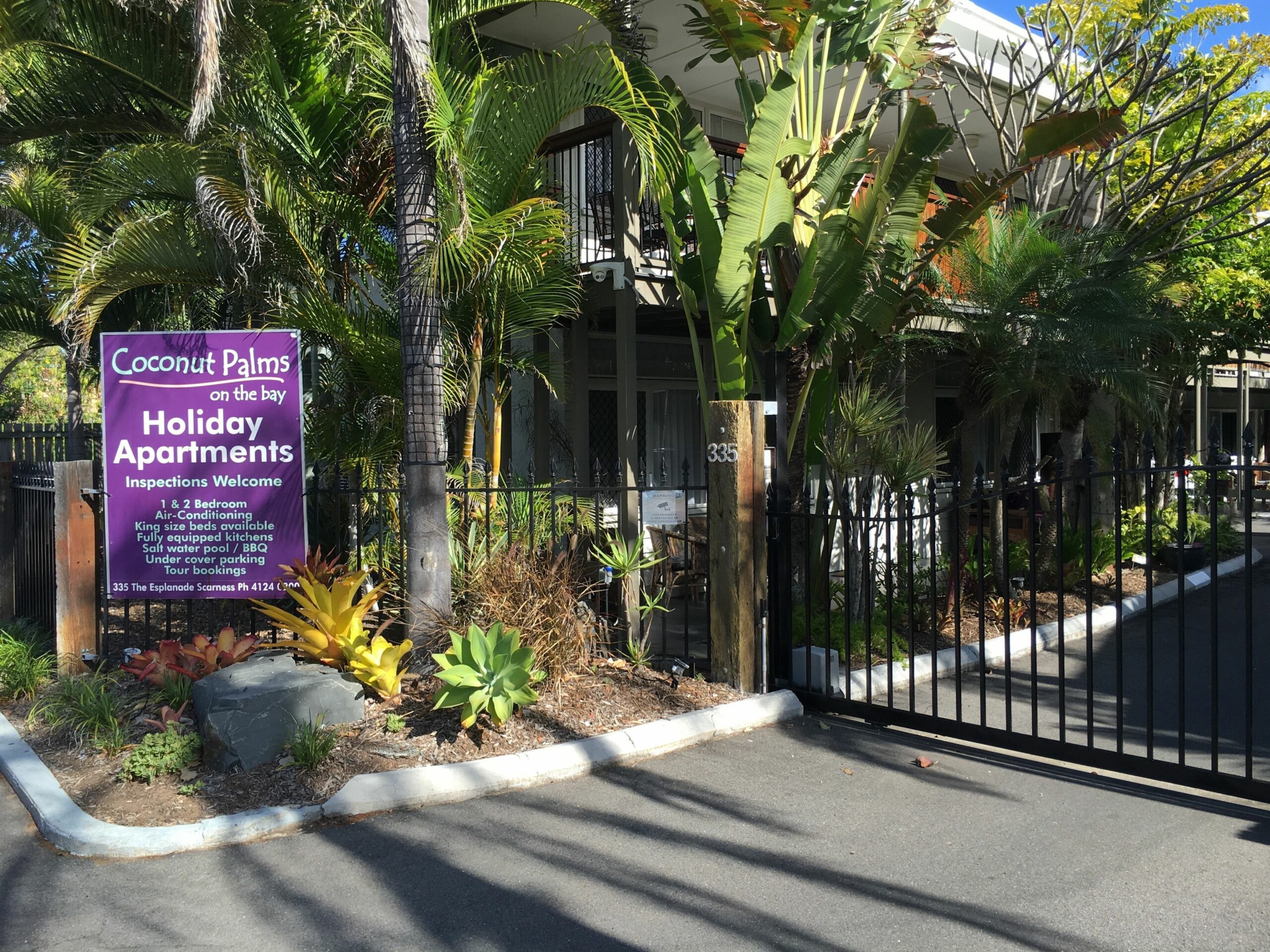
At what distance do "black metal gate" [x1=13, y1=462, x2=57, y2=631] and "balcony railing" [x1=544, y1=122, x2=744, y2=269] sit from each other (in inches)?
184

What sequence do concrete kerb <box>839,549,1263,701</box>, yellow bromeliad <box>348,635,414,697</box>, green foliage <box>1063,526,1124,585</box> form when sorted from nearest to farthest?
yellow bromeliad <box>348,635,414,697</box>
concrete kerb <box>839,549,1263,701</box>
green foliage <box>1063,526,1124,585</box>

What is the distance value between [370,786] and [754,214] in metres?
4.46

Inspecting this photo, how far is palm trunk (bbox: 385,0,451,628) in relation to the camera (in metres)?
6.58

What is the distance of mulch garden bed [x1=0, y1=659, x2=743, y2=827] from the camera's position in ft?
17.4

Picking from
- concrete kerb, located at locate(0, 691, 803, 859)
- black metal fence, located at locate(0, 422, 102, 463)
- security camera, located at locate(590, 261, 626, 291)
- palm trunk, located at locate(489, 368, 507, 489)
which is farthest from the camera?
black metal fence, located at locate(0, 422, 102, 463)

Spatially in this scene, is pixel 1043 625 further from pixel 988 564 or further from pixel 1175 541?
pixel 1175 541

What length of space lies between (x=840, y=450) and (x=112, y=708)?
5724mm

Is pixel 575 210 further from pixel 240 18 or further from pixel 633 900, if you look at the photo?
pixel 633 900

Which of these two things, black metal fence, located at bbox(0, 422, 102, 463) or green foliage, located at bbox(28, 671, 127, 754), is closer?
green foliage, located at bbox(28, 671, 127, 754)

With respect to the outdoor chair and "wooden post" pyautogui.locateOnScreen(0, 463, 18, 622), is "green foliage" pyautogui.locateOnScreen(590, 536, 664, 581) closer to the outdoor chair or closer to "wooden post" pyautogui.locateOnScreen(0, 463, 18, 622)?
the outdoor chair

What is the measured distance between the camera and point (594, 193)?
1027 centimetres

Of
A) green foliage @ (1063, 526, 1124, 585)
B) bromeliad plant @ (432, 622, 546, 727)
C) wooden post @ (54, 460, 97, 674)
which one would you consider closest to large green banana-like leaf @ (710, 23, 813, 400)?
bromeliad plant @ (432, 622, 546, 727)

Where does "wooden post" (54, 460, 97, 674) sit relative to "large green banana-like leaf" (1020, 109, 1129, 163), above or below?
below

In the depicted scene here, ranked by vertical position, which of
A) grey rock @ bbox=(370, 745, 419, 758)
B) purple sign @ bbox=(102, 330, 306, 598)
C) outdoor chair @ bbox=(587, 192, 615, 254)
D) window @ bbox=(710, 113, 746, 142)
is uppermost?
window @ bbox=(710, 113, 746, 142)
